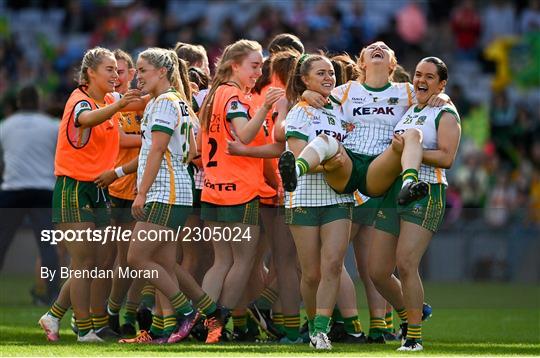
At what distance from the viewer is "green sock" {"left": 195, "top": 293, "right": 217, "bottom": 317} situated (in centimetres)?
1085

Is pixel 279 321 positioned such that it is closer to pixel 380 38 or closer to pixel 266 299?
pixel 266 299

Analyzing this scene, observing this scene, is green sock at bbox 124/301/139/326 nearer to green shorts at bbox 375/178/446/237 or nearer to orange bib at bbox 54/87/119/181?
orange bib at bbox 54/87/119/181

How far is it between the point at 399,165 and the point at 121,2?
51.3 ft

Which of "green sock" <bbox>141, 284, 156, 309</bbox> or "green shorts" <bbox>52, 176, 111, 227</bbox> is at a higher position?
"green shorts" <bbox>52, 176, 111, 227</bbox>

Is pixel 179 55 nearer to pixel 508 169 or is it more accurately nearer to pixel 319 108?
pixel 319 108

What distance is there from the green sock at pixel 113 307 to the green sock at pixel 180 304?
1.10m

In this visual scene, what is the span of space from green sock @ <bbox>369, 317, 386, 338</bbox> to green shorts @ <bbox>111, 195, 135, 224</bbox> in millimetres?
2114

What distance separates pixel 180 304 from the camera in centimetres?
1073

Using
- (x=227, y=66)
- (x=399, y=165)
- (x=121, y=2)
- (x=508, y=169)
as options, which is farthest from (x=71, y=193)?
(x=121, y=2)

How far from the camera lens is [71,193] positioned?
10.9m

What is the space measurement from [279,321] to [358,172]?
1643mm

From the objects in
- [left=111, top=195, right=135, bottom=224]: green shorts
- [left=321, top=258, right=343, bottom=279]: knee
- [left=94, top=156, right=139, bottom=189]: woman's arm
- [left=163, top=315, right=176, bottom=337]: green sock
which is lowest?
[left=163, top=315, right=176, bottom=337]: green sock

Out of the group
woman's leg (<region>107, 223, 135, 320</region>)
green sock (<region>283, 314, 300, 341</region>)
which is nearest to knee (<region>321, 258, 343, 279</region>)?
green sock (<region>283, 314, 300, 341</region>)

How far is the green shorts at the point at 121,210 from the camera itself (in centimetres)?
1151
